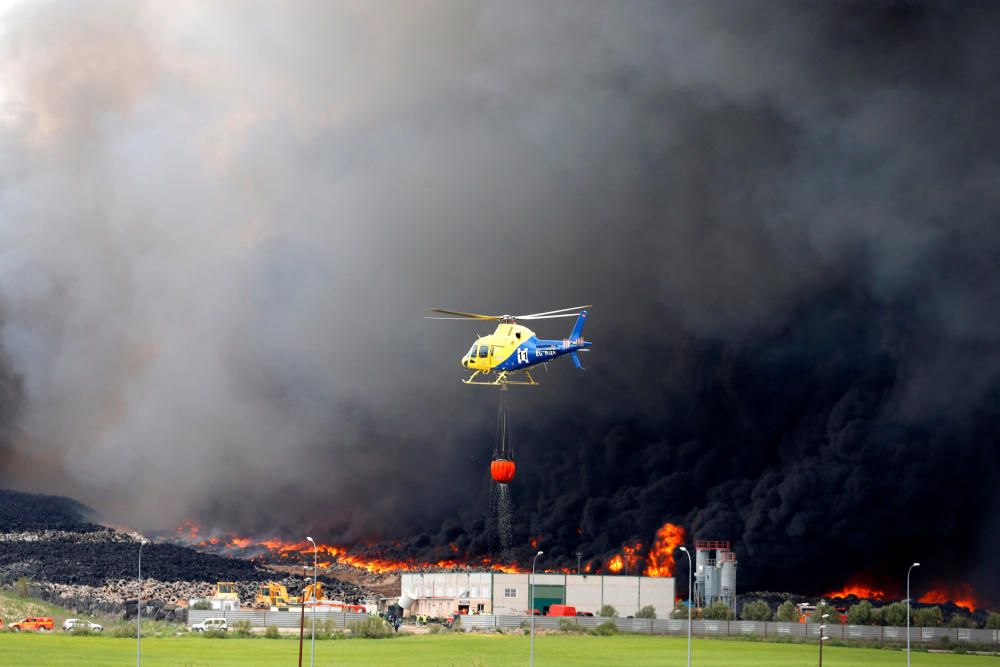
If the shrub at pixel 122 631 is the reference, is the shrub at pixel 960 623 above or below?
above

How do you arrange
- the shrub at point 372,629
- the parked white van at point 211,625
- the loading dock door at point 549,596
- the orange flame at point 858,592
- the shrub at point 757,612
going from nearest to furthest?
the parked white van at point 211,625 → the shrub at point 372,629 → the shrub at point 757,612 → the loading dock door at point 549,596 → the orange flame at point 858,592

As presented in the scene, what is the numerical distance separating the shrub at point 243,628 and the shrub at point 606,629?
99.8ft

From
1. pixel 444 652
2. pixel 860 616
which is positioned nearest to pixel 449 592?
pixel 860 616

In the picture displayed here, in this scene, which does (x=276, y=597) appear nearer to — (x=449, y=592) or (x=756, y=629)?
(x=449, y=592)

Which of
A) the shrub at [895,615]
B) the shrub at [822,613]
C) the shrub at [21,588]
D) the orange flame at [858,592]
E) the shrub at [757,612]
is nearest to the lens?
the shrub at [822,613]

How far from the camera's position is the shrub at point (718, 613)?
12950 centimetres

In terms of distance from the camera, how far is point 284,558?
17838 centimetres

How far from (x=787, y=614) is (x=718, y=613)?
274 inches

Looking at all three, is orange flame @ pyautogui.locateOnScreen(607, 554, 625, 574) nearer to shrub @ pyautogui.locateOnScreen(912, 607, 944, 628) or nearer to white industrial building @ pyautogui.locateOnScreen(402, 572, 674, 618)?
white industrial building @ pyautogui.locateOnScreen(402, 572, 674, 618)

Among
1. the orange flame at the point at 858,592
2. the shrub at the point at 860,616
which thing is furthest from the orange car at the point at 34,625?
the orange flame at the point at 858,592

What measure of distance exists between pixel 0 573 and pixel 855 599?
93.4 metres

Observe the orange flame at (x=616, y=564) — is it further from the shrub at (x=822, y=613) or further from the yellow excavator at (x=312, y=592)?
the yellow excavator at (x=312, y=592)

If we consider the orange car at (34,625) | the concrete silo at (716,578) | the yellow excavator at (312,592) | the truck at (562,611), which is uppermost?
the concrete silo at (716,578)

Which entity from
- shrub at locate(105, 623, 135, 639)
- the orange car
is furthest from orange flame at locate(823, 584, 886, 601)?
the orange car
